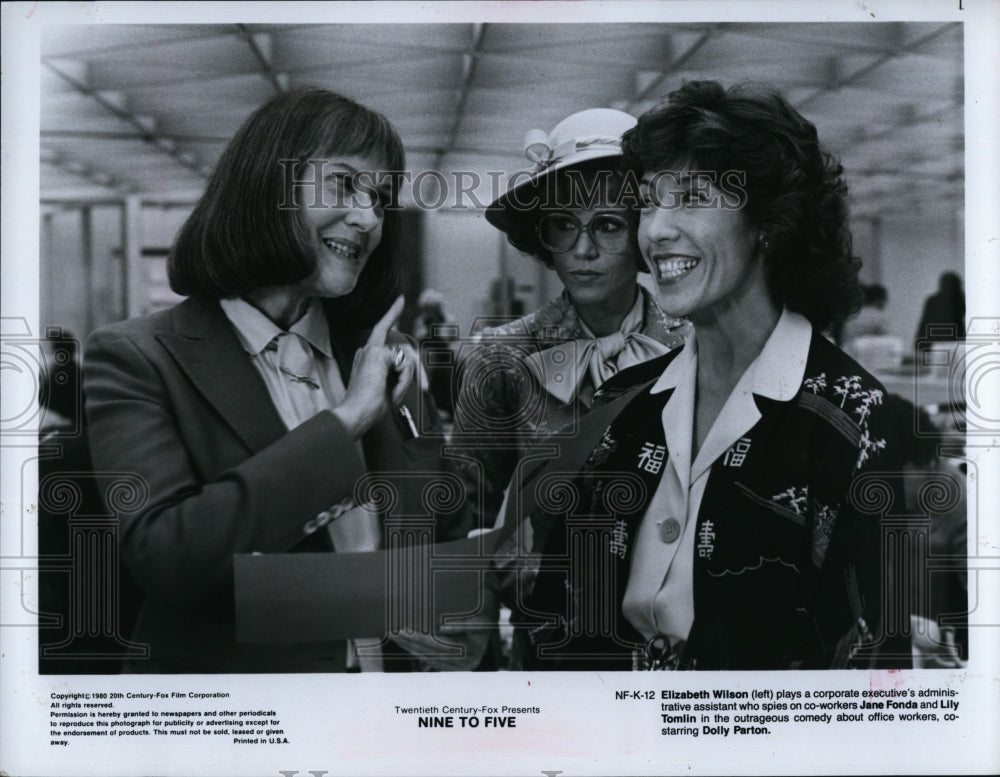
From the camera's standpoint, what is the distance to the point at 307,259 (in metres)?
3.23

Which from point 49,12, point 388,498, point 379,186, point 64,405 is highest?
point 49,12

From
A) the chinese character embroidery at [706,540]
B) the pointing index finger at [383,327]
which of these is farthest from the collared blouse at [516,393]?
the chinese character embroidery at [706,540]

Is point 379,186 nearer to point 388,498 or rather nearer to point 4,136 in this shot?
point 388,498

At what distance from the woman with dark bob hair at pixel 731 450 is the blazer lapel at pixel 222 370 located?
81 cm

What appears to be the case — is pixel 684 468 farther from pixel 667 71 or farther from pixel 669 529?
pixel 667 71

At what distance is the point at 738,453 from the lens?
3230 millimetres

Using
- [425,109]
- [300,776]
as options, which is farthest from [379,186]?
[300,776]

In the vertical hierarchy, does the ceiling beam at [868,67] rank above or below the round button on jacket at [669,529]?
above

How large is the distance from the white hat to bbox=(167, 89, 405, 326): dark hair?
0.33 m

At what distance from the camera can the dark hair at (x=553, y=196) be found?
322 centimetres

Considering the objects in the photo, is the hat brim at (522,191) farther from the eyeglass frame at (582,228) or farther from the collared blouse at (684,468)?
the collared blouse at (684,468)

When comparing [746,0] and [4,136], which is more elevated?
[746,0]

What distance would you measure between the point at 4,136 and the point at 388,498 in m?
1.59

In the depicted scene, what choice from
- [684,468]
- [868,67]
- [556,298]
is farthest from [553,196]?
[868,67]
